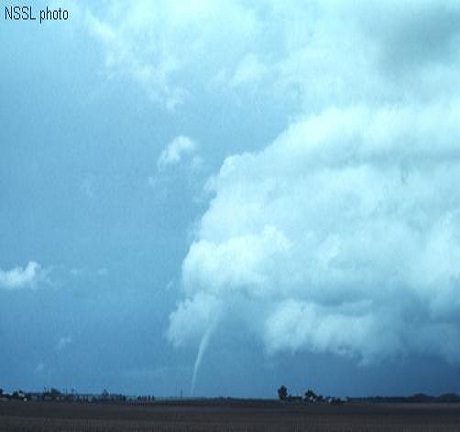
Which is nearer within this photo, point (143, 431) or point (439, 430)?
point (143, 431)

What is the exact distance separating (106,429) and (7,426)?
10.4 metres

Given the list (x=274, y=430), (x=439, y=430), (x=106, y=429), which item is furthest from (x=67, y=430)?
(x=439, y=430)

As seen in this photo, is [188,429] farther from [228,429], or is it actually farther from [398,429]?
→ [398,429]

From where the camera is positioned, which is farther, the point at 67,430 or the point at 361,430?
the point at 361,430

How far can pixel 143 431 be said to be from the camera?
88.3 metres

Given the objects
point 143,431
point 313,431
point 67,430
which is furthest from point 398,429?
point 67,430

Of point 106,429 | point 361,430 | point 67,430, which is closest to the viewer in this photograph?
point 67,430

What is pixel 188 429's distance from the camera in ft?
308

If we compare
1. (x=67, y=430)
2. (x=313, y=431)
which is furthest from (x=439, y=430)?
(x=67, y=430)

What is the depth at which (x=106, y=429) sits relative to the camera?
297 ft

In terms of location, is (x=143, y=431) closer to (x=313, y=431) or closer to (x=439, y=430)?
(x=313, y=431)

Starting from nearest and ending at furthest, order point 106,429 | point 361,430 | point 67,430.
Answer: point 67,430 → point 106,429 → point 361,430

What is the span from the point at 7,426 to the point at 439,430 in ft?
161

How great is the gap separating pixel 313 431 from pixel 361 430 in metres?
7.35
